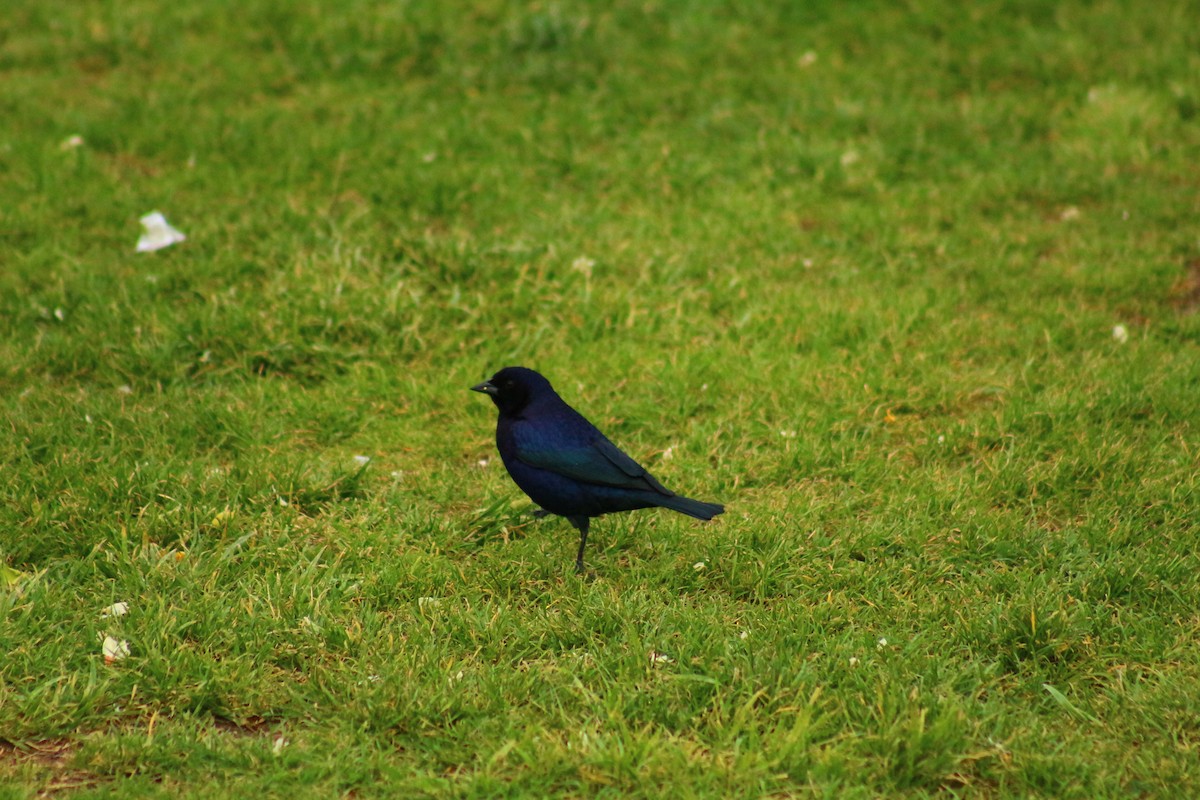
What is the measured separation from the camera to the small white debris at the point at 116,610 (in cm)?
387

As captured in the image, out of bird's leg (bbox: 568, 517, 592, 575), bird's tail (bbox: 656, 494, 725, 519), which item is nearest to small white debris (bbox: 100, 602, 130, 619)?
bird's leg (bbox: 568, 517, 592, 575)

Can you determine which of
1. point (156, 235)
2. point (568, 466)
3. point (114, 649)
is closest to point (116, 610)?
point (114, 649)

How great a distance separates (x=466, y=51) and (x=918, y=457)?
5.10m

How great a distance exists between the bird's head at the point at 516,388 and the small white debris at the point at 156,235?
2.79 m

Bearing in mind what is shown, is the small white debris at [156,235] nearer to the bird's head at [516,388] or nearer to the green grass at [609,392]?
the green grass at [609,392]

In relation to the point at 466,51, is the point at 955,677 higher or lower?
lower

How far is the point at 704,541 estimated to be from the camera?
449 cm

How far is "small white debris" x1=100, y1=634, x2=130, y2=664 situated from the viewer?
3.66m

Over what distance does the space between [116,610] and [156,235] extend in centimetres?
315

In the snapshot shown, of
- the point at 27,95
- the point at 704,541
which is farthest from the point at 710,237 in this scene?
the point at 27,95

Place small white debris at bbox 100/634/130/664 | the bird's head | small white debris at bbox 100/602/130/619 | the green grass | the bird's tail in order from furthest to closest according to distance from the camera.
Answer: the bird's head → the bird's tail → small white debris at bbox 100/602/130/619 → small white debris at bbox 100/634/130/664 → the green grass

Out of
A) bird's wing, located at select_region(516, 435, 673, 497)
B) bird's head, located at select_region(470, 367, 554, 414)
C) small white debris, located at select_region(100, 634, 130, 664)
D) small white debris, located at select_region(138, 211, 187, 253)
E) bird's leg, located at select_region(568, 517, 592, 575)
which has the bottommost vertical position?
bird's leg, located at select_region(568, 517, 592, 575)

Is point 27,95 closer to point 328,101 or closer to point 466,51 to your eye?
point 328,101

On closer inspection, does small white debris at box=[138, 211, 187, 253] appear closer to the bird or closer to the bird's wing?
the bird
